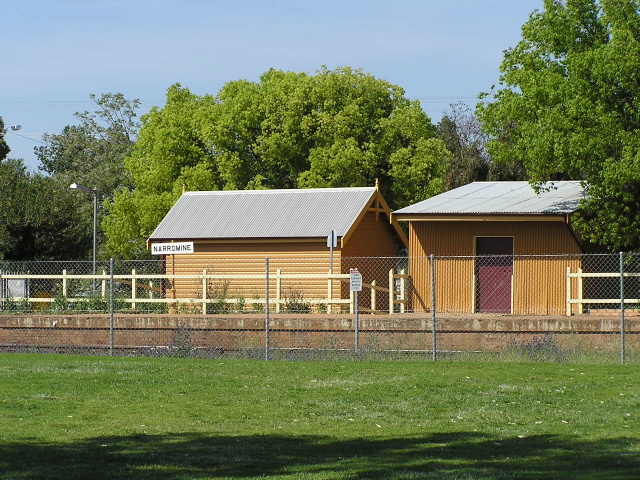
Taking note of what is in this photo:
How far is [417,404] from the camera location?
1323 cm

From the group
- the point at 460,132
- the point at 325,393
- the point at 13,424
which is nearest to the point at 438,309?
the point at 325,393

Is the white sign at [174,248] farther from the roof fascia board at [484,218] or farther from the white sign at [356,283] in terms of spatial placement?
the white sign at [356,283]

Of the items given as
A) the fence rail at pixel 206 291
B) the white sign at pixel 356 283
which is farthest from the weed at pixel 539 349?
the fence rail at pixel 206 291

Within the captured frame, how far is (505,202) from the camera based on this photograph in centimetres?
2908

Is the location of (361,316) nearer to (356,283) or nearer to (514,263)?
(356,283)


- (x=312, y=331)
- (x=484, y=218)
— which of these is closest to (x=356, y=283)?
(x=312, y=331)

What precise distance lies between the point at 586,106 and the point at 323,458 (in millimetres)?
16379

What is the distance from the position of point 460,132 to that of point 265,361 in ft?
131

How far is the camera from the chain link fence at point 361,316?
20.8m

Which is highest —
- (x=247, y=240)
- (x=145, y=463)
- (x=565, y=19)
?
(x=565, y=19)

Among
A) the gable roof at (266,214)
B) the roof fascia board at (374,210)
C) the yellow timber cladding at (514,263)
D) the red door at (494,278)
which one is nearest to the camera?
the yellow timber cladding at (514,263)

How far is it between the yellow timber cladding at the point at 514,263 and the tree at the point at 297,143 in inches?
630

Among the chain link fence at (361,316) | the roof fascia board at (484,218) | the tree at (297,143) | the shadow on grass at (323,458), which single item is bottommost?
the shadow on grass at (323,458)

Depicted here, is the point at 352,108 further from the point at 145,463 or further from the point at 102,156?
the point at 145,463
